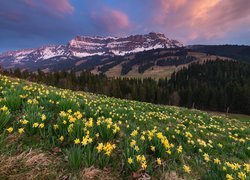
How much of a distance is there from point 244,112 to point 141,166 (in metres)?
129

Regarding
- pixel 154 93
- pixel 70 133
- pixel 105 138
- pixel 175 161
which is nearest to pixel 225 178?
pixel 175 161

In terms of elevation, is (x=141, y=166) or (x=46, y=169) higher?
(x=46, y=169)

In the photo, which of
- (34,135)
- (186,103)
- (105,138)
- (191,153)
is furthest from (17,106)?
(186,103)

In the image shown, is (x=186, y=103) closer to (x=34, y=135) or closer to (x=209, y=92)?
(x=209, y=92)

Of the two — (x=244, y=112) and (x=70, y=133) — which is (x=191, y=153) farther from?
(x=244, y=112)

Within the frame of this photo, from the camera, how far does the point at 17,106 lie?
20.1 ft

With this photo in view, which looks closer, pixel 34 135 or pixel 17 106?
pixel 34 135

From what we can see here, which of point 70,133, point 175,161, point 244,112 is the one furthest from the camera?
point 244,112

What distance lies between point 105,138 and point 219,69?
205 meters

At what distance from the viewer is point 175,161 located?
529cm

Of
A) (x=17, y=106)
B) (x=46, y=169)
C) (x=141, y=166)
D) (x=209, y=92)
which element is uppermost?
(x=17, y=106)

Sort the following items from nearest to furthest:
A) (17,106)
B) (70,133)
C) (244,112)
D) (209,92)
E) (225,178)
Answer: (225,178) → (70,133) → (17,106) → (244,112) → (209,92)

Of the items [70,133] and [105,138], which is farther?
[105,138]

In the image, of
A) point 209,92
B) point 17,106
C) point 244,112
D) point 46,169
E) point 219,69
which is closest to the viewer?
point 46,169
